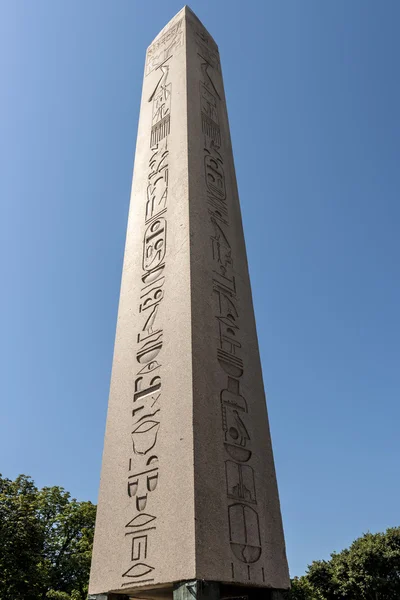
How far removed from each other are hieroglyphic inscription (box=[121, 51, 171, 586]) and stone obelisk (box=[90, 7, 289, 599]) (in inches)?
0.5

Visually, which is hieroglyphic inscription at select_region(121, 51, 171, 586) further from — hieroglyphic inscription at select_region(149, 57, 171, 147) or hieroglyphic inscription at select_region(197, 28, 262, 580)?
hieroglyphic inscription at select_region(197, 28, 262, 580)

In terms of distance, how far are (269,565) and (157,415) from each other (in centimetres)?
145

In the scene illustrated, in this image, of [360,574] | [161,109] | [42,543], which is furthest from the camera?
[360,574]

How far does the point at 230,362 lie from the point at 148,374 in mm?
787

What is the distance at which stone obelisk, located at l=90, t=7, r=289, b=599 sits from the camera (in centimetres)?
348

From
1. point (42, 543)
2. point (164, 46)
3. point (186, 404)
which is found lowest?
point (186, 404)

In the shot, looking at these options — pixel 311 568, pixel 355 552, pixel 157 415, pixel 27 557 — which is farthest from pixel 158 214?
pixel 311 568

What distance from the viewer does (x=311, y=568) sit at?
77.3 feet

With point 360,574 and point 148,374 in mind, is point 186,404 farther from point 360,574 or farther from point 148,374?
point 360,574

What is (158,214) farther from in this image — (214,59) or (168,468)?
(214,59)

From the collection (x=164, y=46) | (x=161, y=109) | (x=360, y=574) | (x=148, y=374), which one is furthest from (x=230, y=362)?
(x=360, y=574)

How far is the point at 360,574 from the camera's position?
69.4ft

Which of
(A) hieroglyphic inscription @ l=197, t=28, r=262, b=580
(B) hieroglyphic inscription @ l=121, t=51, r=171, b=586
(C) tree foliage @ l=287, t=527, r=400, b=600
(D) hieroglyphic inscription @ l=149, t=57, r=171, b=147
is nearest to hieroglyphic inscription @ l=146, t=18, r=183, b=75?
(D) hieroglyphic inscription @ l=149, t=57, r=171, b=147

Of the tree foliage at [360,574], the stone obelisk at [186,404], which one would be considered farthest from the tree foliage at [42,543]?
the stone obelisk at [186,404]
